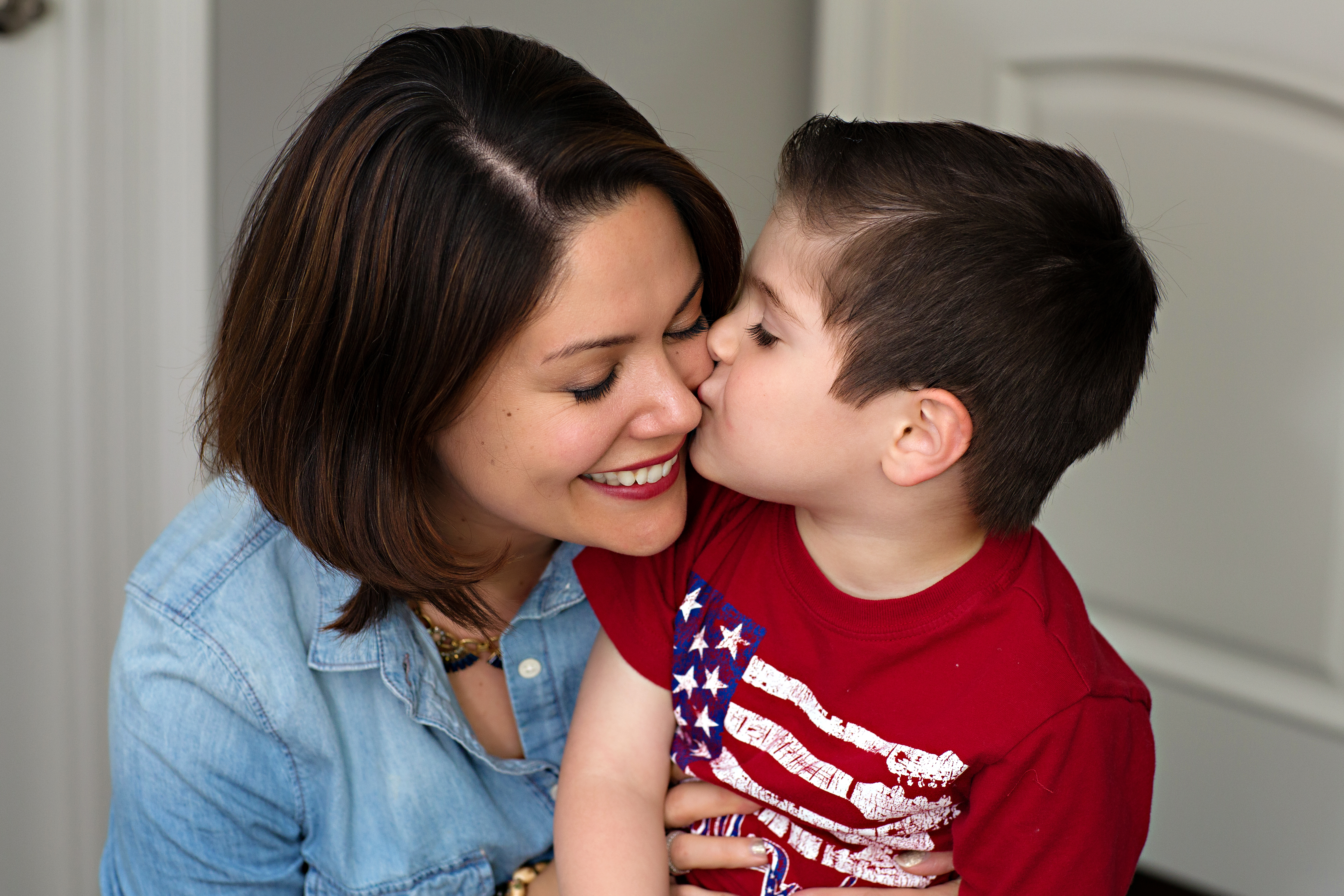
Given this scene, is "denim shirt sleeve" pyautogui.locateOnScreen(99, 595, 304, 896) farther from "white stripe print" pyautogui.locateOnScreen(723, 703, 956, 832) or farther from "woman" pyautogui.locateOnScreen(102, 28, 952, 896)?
"white stripe print" pyautogui.locateOnScreen(723, 703, 956, 832)

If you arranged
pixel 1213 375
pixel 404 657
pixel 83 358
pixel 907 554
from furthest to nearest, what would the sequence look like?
pixel 1213 375
pixel 83 358
pixel 404 657
pixel 907 554

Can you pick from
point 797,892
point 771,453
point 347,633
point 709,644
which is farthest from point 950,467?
point 347,633

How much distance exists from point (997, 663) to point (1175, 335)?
1.07 m

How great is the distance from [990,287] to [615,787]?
558mm

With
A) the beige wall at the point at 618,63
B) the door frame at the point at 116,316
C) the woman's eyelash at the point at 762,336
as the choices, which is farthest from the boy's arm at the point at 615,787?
the beige wall at the point at 618,63

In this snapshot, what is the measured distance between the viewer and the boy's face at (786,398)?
3.08 ft

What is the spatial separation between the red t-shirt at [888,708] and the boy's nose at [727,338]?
0.17 m

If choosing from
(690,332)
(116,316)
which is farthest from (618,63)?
(690,332)

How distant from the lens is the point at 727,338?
3.29 feet

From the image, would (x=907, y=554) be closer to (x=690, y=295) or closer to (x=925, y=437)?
(x=925, y=437)

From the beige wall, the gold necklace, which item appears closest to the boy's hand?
the gold necklace

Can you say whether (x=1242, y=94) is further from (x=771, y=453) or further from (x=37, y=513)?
(x=37, y=513)

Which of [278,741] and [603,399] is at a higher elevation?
[603,399]

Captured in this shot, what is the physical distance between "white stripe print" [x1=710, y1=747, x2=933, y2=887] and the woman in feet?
0.15
